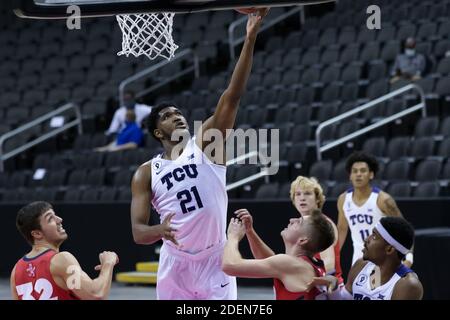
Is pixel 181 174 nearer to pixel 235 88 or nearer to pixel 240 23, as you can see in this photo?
pixel 235 88

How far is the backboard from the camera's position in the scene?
17.4ft

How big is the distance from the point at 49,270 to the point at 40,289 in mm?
103

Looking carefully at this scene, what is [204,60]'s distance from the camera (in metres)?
17.2

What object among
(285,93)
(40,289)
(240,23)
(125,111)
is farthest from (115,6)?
(240,23)

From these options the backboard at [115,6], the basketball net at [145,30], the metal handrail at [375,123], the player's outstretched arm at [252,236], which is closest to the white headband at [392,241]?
the player's outstretched arm at [252,236]

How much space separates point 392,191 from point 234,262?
6.98 m

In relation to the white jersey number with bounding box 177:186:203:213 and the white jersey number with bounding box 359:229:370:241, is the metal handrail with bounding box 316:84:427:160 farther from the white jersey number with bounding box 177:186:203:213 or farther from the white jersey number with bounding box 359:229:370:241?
the white jersey number with bounding box 177:186:203:213

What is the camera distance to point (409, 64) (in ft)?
45.6

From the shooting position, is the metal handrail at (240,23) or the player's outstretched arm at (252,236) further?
the metal handrail at (240,23)

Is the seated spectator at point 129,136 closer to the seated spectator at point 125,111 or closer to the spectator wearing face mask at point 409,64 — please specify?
the seated spectator at point 125,111

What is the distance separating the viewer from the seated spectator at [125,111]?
15312 mm

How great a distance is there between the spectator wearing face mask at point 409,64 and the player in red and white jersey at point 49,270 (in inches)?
372

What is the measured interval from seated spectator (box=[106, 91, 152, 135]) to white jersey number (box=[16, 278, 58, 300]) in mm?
10221

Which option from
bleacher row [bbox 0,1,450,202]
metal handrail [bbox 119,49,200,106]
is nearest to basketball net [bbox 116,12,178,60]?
bleacher row [bbox 0,1,450,202]
